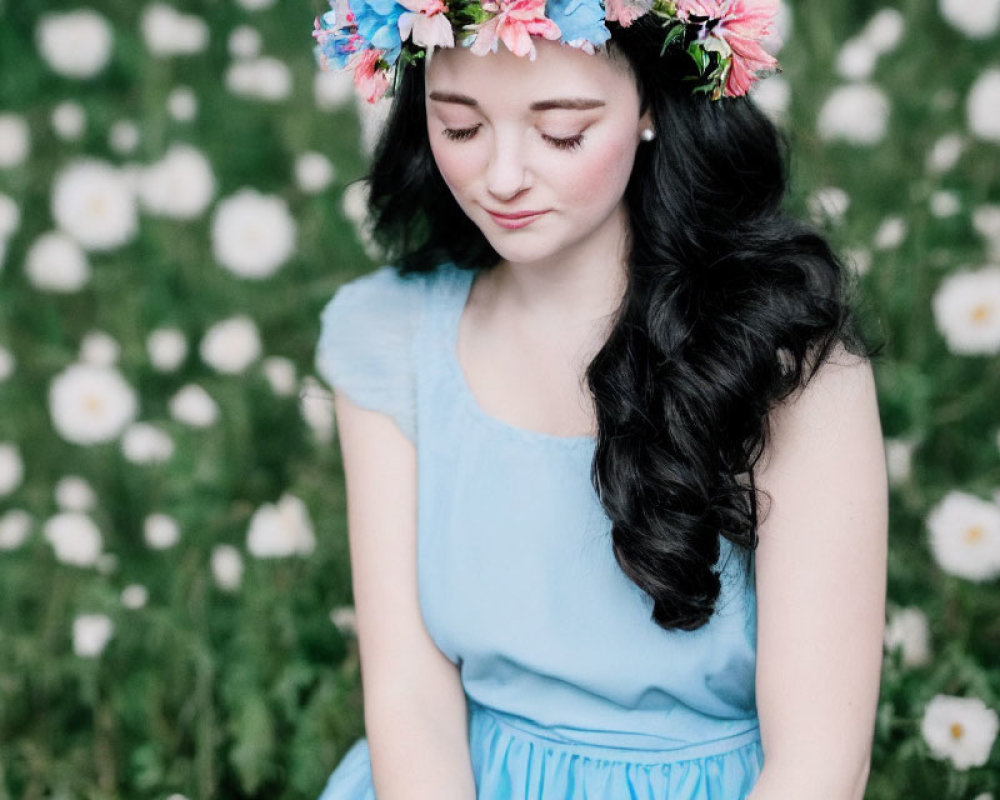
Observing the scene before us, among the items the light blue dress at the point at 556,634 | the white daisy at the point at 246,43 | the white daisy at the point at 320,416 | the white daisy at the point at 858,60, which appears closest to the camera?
the light blue dress at the point at 556,634

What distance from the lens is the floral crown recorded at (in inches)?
42.9

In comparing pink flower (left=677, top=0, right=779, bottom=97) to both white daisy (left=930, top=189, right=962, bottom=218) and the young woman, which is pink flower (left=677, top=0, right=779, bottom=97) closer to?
the young woman

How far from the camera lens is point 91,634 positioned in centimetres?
183

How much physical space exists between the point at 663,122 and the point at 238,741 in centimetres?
97

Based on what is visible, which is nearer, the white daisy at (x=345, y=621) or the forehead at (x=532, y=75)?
the forehead at (x=532, y=75)

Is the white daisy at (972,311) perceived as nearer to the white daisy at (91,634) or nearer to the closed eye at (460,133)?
the closed eye at (460,133)

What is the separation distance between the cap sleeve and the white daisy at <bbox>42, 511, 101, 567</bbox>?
672mm

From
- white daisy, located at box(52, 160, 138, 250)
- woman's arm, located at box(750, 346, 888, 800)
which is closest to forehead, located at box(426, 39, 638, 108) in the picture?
woman's arm, located at box(750, 346, 888, 800)

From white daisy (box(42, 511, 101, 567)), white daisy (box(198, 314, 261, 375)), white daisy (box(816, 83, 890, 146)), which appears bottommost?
white daisy (box(42, 511, 101, 567))

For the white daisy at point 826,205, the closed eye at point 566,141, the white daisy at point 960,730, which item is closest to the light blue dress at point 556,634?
the white daisy at point 960,730

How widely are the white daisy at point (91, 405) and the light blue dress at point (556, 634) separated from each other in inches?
36.5

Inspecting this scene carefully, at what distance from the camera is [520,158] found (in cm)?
114

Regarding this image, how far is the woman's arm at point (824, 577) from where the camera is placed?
1.23 metres

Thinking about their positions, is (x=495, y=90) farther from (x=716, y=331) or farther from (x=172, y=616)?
(x=172, y=616)
